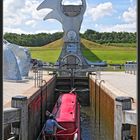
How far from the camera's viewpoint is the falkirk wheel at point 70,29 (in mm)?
42469

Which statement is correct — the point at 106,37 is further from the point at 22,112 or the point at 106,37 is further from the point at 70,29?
the point at 22,112

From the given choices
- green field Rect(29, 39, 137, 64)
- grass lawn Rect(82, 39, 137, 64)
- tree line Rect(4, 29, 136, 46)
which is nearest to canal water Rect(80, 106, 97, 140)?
grass lawn Rect(82, 39, 137, 64)

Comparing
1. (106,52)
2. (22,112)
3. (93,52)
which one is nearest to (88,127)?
(22,112)

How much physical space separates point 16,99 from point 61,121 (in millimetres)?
2171

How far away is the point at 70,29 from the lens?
42844 mm

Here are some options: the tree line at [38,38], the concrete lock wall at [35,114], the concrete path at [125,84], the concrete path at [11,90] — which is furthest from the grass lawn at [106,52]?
the concrete lock wall at [35,114]

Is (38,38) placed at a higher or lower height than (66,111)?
higher

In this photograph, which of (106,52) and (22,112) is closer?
(22,112)

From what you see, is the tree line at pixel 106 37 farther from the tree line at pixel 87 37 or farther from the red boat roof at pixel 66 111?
the red boat roof at pixel 66 111

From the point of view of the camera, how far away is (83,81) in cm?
3250

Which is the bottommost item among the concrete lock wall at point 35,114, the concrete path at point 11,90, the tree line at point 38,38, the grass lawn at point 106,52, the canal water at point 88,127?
the canal water at point 88,127

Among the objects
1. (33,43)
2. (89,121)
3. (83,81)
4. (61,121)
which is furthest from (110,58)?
(61,121)

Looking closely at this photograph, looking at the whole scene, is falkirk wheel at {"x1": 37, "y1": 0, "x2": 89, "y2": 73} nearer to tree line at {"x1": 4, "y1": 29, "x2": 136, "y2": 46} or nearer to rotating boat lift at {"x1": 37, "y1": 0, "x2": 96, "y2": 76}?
rotating boat lift at {"x1": 37, "y1": 0, "x2": 96, "y2": 76}

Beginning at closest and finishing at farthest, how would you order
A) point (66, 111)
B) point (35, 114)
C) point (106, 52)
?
point (66, 111), point (35, 114), point (106, 52)
